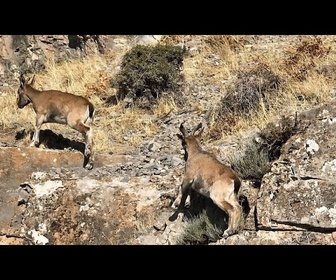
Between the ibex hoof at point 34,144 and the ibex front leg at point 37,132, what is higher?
the ibex front leg at point 37,132

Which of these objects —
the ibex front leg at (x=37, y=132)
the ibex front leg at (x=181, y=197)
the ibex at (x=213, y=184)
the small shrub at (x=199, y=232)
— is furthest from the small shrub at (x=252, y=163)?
the ibex front leg at (x=37, y=132)

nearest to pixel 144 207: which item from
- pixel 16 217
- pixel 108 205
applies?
pixel 108 205

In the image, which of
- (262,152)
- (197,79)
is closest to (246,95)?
(197,79)

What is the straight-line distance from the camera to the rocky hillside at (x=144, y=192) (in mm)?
9617

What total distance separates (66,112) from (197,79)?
5173mm

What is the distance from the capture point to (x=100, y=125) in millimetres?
16922

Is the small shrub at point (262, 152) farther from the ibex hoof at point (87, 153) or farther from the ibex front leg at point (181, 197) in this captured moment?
the ibex hoof at point (87, 153)

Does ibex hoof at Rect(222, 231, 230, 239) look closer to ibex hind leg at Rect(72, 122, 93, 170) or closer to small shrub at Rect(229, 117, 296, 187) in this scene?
small shrub at Rect(229, 117, 296, 187)

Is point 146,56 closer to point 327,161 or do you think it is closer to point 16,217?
point 16,217

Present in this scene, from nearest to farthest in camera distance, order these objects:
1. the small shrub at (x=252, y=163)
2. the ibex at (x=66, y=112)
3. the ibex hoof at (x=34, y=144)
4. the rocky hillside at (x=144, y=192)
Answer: the rocky hillside at (x=144, y=192), the small shrub at (x=252, y=163), the ibex at (x=66, y=112), the ibex hoof at (x=34, y=144)

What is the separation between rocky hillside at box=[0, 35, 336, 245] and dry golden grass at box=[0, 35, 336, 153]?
705 millimetres

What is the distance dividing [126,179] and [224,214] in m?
2.38

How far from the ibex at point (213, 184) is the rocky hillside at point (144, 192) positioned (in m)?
0.23

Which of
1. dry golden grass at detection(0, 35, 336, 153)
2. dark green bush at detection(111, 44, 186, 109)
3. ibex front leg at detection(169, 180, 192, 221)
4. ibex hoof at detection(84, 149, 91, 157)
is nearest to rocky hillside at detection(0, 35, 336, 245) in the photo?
ibex front leg at detection(169, 180, 192, 221)
